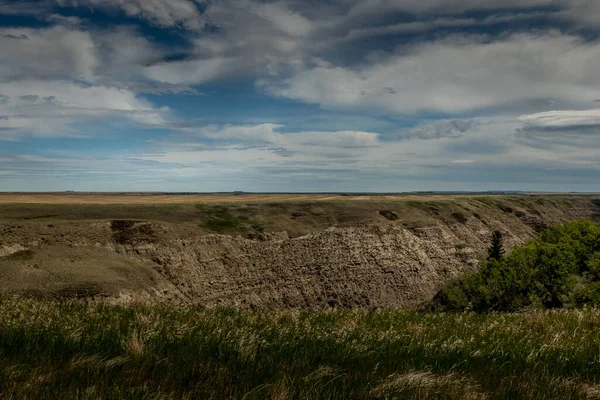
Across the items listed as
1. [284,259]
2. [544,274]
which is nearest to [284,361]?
[544,274]

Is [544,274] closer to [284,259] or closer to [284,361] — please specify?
[284,259]

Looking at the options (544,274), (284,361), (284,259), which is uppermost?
(284,361)

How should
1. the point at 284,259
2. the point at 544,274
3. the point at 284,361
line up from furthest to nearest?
1. the point at 284,259
2. the point at 544,274
3. the point at 284,361

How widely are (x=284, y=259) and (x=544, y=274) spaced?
42380mm

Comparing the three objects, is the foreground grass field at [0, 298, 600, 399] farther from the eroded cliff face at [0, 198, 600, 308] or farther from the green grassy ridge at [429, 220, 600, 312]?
the eroded cliff face at [0, 198, 600, 308]

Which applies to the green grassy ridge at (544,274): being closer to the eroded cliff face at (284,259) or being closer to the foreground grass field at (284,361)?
the eroded cliff face at (284,259)

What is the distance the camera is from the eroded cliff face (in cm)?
5731

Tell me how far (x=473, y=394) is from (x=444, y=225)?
105 m

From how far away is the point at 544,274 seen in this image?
42.2 meters

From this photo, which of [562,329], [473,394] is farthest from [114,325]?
[562,329]

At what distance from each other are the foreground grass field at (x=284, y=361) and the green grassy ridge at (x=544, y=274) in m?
29.7

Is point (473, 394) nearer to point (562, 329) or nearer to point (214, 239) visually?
point (562, 329)

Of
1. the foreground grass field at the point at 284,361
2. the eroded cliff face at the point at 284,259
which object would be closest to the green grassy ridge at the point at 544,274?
the eroded cliff face at the point at 284,259

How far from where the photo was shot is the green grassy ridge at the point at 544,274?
38.1 metres
